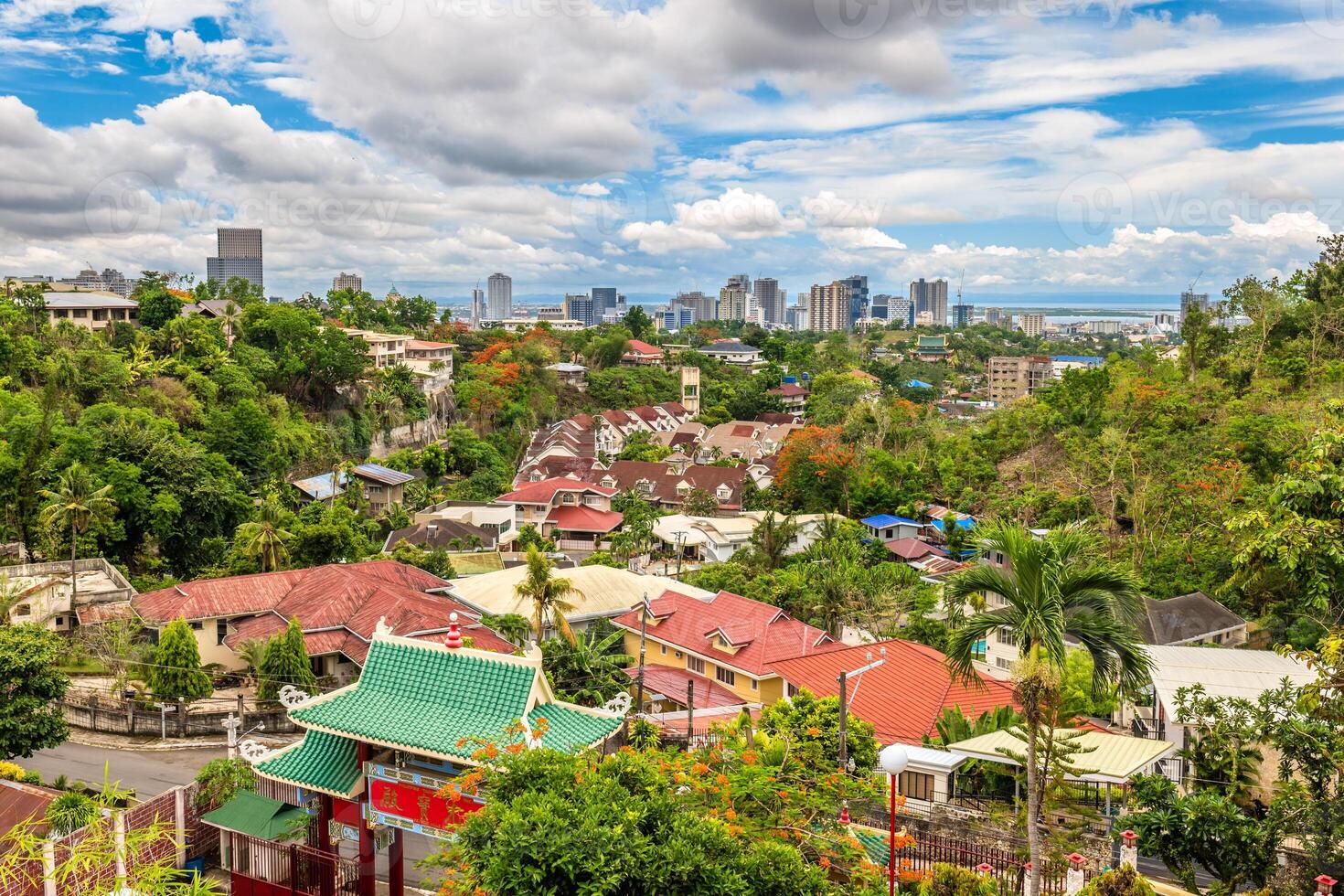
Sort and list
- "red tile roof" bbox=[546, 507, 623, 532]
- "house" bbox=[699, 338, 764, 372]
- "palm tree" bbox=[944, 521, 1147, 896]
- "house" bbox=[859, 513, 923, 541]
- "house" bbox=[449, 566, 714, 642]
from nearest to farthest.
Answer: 1. "palm tree" bbox=[944, 521, 1147, 896]
2. "house" bbox=[449, 566, 714, 642]
3. "house" bbox=[859, 513, 923, 541]
4. "red tile roof" bbox=[546, 507, 623, 532]
5. "house" bbox=[699, 338, 764, 372]

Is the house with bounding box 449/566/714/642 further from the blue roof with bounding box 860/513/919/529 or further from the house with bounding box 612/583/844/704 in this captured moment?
the blue roof with bounding box 860/513/919/529

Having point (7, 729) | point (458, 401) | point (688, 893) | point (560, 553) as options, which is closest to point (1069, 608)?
point (688, 893)

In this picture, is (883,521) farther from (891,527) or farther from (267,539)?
(267,539)

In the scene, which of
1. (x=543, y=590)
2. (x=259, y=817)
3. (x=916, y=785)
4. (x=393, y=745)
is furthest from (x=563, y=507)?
(x=393, y=745)

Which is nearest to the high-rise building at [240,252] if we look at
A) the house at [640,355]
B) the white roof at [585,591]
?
the house at [640,355]

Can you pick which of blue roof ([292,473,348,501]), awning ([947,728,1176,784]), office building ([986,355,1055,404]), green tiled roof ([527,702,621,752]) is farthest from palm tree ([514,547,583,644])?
office building ([986,355,1055,404])

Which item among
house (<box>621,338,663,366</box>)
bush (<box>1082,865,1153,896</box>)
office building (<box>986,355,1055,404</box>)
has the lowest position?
bush (<box>1082,865,1153,896</box>)
